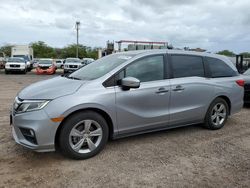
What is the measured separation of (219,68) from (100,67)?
259 centimetres

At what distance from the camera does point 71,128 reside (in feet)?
12.7

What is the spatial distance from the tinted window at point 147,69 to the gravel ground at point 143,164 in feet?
3.74

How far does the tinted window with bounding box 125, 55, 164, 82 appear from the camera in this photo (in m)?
4.55

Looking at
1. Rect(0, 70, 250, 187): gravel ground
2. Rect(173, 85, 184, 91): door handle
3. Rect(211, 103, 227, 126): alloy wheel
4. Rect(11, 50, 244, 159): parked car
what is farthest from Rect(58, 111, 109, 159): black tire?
Rect(211, 103, 227, 126): alloy wheel

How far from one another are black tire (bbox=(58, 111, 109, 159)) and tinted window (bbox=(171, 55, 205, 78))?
1709mm

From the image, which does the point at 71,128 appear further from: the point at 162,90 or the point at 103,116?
the point at 162,90

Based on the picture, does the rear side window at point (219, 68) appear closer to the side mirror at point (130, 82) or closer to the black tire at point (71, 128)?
the side mirror at point (130, 82)

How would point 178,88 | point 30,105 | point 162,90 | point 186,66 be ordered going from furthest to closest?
point 186,66
point 178,88
point 162,90
point 30,105

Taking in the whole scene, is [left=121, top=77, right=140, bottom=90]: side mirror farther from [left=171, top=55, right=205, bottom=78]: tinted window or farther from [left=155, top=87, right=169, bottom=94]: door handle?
[left=171, top=55, right=205, bottom=78]: tinted window

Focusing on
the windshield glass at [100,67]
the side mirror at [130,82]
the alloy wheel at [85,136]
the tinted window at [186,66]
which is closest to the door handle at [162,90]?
the tinted window at [186,66]

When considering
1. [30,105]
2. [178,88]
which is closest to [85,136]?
[30,105]

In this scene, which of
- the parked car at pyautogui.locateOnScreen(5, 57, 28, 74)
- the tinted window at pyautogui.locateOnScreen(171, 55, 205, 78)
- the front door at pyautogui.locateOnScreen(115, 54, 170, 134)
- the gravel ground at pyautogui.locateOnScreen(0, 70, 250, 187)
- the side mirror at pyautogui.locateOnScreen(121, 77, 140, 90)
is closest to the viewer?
the gravel ground at pyautogui.locateOnScreen(0, 70, 250, 187)

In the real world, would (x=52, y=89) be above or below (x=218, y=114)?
above

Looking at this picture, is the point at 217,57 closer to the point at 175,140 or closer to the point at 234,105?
the point at 234,105
